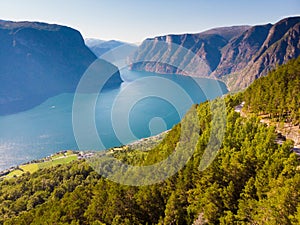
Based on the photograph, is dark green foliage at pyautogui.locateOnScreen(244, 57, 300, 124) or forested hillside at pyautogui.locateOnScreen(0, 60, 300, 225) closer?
forested hillside at pyautogui.locateOnScreen(0, 60, 300, 225)

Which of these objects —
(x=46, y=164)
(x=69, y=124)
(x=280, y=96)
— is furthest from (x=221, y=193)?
(x=69, y=124)

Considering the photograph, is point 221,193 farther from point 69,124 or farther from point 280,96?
point 69,124

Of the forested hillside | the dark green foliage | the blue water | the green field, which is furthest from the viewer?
the blue water

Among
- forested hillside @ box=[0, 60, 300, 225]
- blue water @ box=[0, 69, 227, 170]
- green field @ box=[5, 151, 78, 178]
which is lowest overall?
blue water @ box=[0, 69, 227, 170]

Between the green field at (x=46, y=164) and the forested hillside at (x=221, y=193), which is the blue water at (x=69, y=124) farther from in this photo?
the forested hillside at (x=221, y=193)

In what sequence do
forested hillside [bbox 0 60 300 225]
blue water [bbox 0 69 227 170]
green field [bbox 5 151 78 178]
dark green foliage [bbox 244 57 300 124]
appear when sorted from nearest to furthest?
forested hillside [bbox 0 60 300 225] < dark green foliage [bbox 244 57 300 124] < green field [bbox 5 151 78 178] < blue water [bbox 0 69 227 170]

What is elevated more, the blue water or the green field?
the green field

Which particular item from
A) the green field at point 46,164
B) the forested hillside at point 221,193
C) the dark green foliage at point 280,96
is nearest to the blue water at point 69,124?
the green field at point 46,164

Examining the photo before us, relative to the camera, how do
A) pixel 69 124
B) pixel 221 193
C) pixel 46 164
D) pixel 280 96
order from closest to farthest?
pixel 221 193
pixel 280 96
pixel 46 164
pixel 69 124

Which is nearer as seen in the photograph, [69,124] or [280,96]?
[280,96]

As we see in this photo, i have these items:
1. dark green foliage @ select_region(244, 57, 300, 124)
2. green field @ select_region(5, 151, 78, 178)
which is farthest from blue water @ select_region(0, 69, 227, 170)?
dark green foliage @ select_region(244, 57, 300, 124)

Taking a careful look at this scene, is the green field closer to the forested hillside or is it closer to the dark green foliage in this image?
the forested hillside
